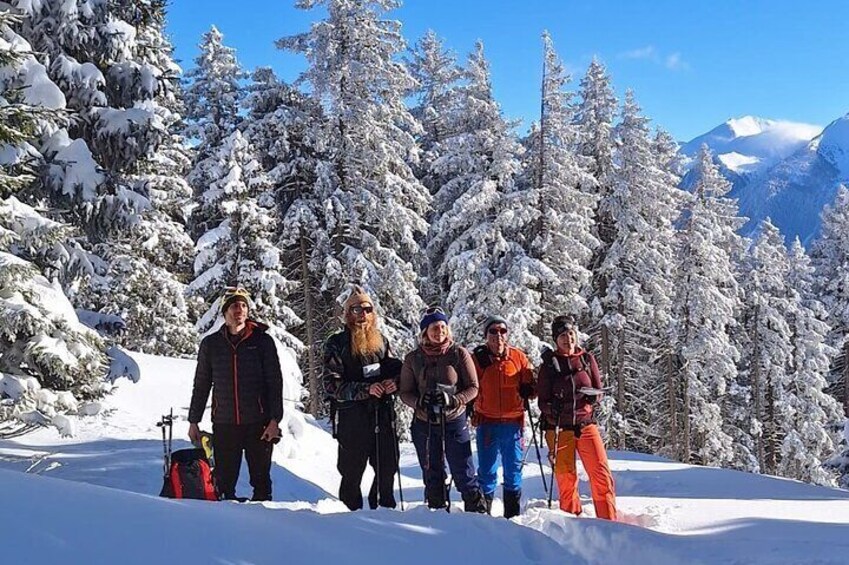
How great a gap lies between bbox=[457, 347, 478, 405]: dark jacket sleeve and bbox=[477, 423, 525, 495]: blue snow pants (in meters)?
0.58

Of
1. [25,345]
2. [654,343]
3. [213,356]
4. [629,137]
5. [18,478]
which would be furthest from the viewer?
[654,343]

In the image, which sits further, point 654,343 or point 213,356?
point 654,343

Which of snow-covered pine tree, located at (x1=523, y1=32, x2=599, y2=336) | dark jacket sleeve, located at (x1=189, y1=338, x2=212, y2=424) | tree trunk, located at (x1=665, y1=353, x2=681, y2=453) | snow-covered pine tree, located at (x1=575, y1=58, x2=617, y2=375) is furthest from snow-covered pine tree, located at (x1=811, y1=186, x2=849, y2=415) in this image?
dark jacket sleeve, located at (x1=189, y1=338, x2=212, y2=424)

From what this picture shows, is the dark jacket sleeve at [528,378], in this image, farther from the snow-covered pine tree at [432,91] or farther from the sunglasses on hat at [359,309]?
the snow-covered pine tree at [432,91]

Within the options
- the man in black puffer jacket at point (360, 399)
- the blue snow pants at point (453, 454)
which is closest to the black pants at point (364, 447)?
the man in black puffer jacket at point (360, 399)

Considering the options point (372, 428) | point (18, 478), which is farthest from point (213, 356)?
point (18, 478)

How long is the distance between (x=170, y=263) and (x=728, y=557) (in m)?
19.5

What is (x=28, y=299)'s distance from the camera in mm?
8039

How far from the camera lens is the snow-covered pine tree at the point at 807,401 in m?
31.2

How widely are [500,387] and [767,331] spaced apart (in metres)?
29.6

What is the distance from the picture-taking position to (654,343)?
97.8ft

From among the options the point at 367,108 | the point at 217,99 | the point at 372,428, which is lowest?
the point at 372,428

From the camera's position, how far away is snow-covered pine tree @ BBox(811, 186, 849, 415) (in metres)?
33.5

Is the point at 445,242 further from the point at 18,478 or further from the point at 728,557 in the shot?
the point at 18,478
